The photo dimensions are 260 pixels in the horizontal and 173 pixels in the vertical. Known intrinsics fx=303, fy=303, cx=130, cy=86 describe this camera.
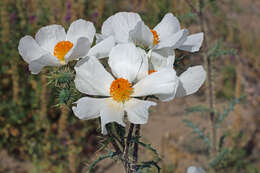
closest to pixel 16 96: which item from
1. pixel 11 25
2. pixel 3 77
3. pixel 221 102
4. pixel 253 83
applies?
pixel 3 77

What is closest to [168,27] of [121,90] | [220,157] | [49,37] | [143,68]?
[143,68]

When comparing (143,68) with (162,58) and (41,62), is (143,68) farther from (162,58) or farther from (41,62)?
(41,62)

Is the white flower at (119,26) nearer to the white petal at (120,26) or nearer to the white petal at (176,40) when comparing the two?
the white petal at (120,26)

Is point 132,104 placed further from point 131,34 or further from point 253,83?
point 253,83

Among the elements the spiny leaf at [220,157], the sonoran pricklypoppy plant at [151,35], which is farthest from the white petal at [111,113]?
the spiny leaf at [220,157]

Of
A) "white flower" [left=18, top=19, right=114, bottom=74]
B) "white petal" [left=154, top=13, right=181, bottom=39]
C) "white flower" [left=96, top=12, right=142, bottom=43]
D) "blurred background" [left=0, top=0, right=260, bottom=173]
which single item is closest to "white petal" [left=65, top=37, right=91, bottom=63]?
"white flower" [left=18, top=19, right=114, bottom=74]

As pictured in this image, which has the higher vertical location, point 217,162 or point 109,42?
point 109,42

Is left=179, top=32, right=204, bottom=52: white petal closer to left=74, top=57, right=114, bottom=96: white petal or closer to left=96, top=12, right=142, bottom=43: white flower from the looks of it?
left=96, top=12, right=142, bottom=43: white flower

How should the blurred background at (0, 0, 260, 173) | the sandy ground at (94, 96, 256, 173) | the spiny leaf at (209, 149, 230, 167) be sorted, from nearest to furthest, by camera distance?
1. the spiny leaf at (209, 149, 230, 167)
2. the blurred background at (0, 0, 260, 173)
3. the sandy ground at (94, 96, 256, 173)
